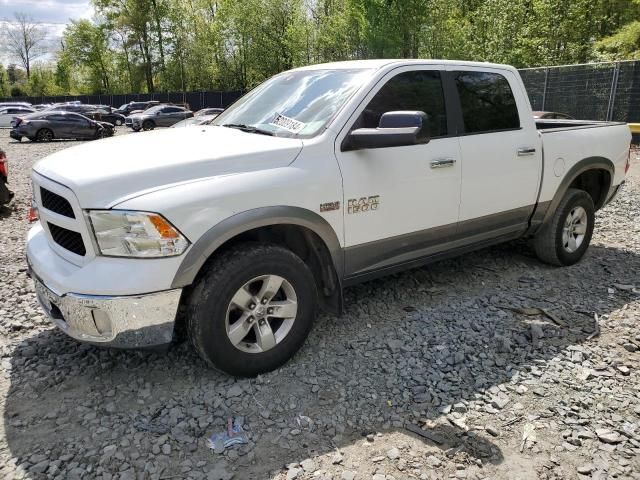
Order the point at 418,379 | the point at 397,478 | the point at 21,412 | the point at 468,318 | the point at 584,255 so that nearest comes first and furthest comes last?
the point at 397,478
the point at 21,412
the point at 418,379
the point at 468,318
the point at 584,255

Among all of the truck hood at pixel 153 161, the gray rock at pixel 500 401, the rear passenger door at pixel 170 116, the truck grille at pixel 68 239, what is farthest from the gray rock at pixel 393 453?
the rear passenger door at pixel 170 116

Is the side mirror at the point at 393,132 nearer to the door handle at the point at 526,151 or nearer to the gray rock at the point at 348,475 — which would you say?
the door handle at the point at 526,151

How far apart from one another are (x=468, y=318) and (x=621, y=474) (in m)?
1.71

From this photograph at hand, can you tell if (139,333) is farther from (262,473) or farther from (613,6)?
(613,6)

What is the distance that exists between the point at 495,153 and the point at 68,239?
329cm

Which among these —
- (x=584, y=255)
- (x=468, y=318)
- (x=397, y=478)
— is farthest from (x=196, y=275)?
(x=584, y=255)

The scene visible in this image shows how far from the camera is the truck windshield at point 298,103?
11.7ft

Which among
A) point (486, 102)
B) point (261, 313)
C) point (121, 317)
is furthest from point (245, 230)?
point (486, 102)

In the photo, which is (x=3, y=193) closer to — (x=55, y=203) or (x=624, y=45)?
(x=55, y=203)

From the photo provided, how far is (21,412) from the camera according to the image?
301 centimetres

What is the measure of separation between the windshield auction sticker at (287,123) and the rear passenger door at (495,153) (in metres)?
1.38

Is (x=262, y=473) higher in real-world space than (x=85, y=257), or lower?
lower

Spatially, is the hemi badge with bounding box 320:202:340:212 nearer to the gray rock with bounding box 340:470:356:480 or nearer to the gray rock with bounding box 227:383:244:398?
the gray rock with bounding box 227:383:244:398

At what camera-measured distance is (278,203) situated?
10.3 feet
